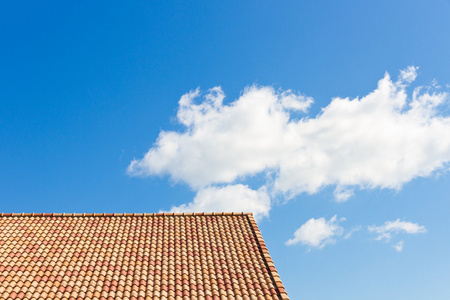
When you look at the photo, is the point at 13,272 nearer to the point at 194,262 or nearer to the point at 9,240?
the point at 9,240

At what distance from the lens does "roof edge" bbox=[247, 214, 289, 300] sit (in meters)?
10.1

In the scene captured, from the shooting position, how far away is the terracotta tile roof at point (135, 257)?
9.98 meters

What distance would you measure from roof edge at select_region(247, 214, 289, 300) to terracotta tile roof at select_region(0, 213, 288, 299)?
0.10ft

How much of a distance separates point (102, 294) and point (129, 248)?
8.85ft

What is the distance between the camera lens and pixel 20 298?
943 cm

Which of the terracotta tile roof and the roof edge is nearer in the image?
the terracotta tile roof

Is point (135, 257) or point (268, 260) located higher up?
point (135, 257)

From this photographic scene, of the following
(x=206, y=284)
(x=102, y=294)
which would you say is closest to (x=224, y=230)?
(x=206, y=284)

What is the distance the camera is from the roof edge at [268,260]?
10.1m

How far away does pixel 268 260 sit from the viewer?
1184 cm

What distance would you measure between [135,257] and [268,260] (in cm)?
460

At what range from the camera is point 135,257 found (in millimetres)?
11758

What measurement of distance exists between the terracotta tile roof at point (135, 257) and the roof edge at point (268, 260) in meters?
0.03

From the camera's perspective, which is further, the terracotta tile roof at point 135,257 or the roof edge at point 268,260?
the roof edge at point 268,260
